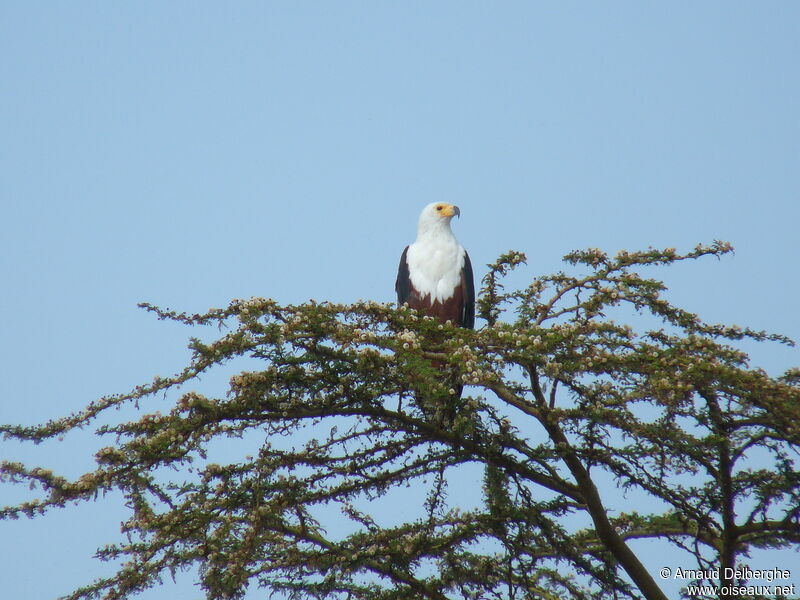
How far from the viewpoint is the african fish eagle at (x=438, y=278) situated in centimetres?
788

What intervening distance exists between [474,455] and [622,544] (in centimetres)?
106

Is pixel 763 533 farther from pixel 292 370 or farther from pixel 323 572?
pixel 292 370

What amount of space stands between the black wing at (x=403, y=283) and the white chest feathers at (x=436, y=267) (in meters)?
0.05

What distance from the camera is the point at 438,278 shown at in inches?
313

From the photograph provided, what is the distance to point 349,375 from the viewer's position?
5070mm

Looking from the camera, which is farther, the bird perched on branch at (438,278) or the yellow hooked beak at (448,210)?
the yellow hooked beak at (448,210)

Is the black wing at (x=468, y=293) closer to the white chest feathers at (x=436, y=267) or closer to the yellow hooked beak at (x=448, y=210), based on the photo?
the white chest feathers at (x=436, y=267)

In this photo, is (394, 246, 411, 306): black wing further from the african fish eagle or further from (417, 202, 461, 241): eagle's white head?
(417, 202, 461, 241): eagle's white head

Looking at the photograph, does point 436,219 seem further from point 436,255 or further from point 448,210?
point 436,255

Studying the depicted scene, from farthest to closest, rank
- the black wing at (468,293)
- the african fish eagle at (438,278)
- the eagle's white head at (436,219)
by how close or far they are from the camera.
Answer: the eagle's white head at (436,219), the black wing at (468,293), the african fish eagle at (438,278)

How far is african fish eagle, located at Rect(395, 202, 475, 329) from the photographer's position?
7.88 metres

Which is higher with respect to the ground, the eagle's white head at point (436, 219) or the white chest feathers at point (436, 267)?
the eagle's white head at point (436, 219)

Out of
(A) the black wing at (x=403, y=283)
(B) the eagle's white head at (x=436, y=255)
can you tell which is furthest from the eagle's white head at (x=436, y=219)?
(A) the black wing at (x=403, y=283)

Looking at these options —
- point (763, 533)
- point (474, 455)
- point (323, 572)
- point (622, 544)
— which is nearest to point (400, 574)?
point (323, 572)
